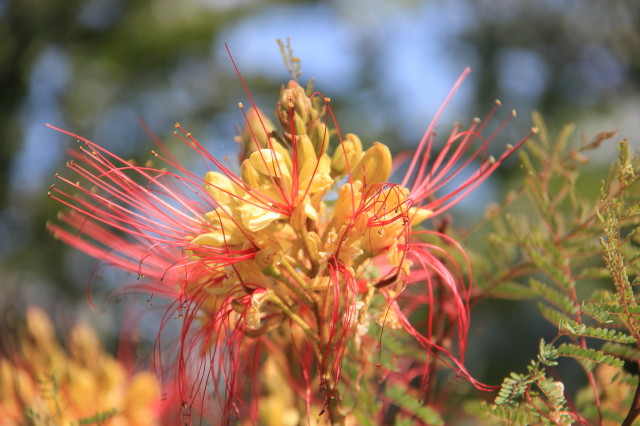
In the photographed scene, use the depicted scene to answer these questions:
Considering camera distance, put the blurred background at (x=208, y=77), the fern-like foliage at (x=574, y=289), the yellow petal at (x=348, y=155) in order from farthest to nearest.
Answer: the blurred background at (x=208, y=77) < the yellow petal at (x=348, y=155) < the fern-like foliage at (x=574, y=289)

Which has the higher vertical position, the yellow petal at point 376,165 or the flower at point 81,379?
the yellow petal at point 376,165

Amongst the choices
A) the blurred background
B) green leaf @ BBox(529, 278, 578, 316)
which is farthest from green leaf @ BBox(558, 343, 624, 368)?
the blurred background

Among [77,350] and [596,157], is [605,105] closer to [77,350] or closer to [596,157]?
[596,157]

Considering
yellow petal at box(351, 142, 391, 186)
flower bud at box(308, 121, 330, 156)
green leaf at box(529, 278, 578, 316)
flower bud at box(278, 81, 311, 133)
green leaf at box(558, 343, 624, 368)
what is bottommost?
green leaf at box(558, 343, 624, 368)

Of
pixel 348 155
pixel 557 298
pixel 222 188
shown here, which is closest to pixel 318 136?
pixel 348 155

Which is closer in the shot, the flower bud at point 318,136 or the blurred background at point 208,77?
the flower bud at point 318,136

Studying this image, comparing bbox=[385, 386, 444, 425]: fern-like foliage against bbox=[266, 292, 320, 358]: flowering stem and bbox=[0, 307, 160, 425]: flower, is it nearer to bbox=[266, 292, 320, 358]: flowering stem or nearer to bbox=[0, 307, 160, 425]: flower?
bbox=[266, 292, 320, 358]: flowering stem

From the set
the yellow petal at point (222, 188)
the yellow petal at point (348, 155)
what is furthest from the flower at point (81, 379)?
the yellow petal at point (348, 155)

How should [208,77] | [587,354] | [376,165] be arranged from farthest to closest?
[208,77], [376,165], [587,354]

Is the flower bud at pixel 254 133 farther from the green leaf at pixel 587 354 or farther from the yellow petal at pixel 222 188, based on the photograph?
the green leaf at pixel 587 354

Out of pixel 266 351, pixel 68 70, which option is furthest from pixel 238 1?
pixel 266 351

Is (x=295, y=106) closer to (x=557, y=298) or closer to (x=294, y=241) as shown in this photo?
(x=294, y=241)
